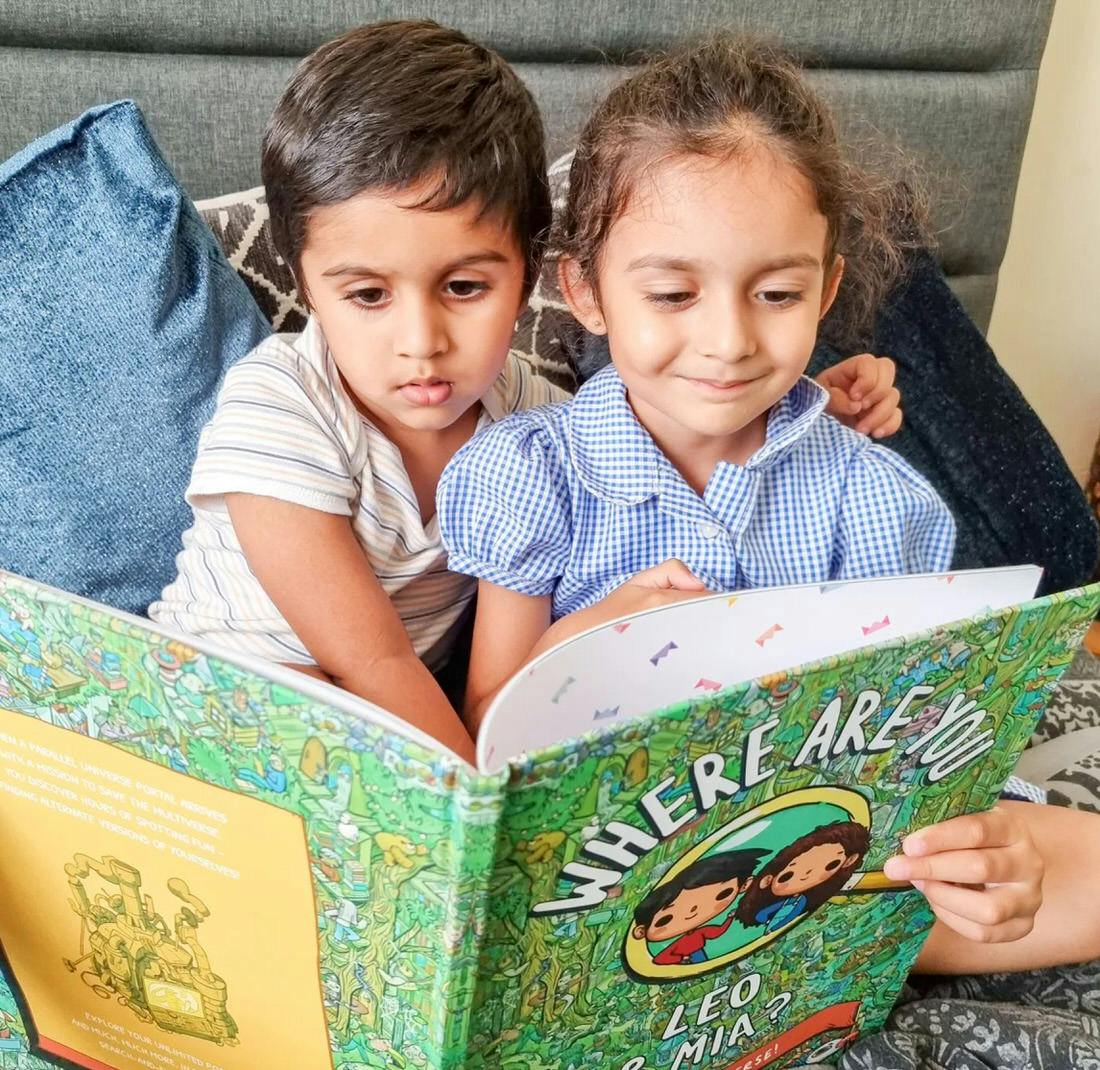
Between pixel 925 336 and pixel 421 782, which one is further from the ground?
pixel 421 782

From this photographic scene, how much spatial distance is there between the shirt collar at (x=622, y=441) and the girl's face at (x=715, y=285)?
50 millimetres

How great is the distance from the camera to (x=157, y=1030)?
702 millimetres

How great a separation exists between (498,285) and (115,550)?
46cm

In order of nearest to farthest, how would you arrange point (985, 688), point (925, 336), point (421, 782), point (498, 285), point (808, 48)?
point (421, 782), point (985, 688), point (498, 285), point (925, 336), point (808, 48)

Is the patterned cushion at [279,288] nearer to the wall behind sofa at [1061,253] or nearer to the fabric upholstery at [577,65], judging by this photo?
the fabric upholstery at [577,65]

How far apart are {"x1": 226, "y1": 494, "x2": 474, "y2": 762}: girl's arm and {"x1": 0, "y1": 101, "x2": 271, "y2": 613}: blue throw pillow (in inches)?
8.5

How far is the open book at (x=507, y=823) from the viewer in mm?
504

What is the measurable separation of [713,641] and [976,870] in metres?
0.25

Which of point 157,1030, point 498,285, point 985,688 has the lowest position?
point 157,1030

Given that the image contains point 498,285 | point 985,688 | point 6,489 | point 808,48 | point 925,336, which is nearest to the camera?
point 985,688

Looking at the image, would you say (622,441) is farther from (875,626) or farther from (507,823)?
(507,823)

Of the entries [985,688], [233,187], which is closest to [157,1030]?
[985,688]

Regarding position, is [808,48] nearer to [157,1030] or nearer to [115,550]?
[115,550]

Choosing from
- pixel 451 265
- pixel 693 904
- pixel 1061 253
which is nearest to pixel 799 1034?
pixel 693 904
